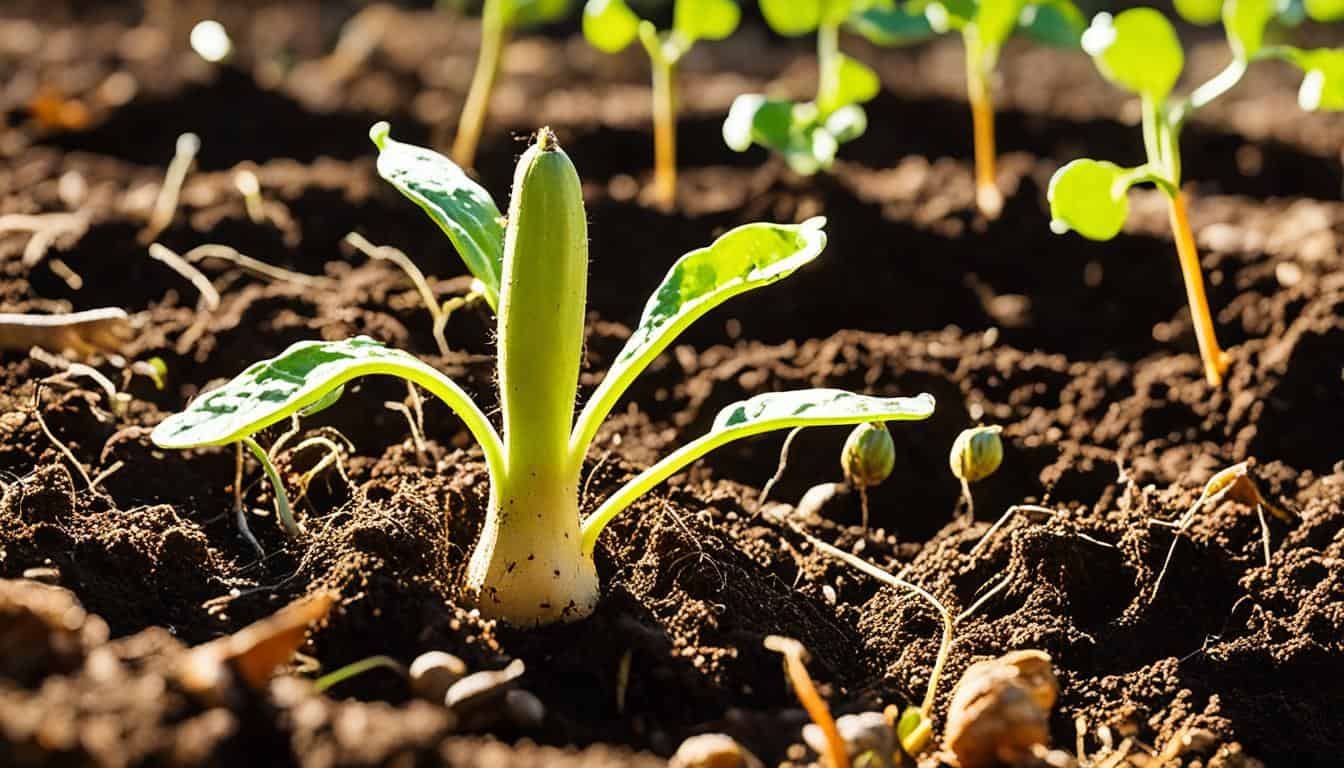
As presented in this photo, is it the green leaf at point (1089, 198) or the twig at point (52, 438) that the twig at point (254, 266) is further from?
the green leaf at point (1089, 198)

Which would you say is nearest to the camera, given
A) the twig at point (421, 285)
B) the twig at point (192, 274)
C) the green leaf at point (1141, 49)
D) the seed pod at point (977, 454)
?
the seed pod at point (977, 454)

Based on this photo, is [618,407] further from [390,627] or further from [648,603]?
[390,627]

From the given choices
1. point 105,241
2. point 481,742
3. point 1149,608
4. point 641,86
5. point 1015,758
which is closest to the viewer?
point 481,742

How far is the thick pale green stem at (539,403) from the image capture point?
1.42 meters

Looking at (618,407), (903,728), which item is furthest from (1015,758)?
(618,407)

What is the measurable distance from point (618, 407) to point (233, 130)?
1710 mm

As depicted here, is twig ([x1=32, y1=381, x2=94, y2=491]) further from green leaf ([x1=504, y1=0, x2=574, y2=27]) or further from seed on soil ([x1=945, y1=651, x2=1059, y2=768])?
green leaf ([x1=504, y1=0, x2=574, y2=27])

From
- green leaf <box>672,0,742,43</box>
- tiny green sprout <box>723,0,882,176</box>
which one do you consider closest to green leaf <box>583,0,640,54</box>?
green leaf <box>672,0,742,43</box>

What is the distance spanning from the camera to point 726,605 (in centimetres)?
154

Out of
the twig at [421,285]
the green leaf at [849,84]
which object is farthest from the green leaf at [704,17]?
the twig at [421,285]

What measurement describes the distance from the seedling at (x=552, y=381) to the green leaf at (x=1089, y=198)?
22.2 inches

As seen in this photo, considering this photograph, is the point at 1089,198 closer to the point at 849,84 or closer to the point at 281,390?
the point at 849,84

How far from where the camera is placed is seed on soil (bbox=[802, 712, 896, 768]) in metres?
1.29

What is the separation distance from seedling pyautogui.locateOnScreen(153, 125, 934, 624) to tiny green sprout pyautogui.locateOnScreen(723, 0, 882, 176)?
39.7 inches
